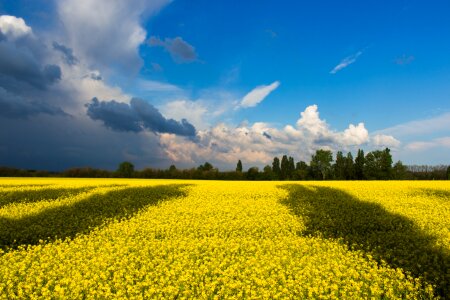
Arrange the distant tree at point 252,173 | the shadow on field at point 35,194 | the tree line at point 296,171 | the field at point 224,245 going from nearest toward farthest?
the field at point 224,245 → the shadow on field at point 35,194 → the tree line at point 296,171 → the distant tree at point 252,173

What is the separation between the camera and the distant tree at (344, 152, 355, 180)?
370 ft

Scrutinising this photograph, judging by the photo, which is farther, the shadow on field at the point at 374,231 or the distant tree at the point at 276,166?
the distant tree at the point at 276,166

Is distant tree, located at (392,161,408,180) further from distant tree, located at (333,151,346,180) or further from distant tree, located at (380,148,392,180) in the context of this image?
distant tree, located at (333,151,346,180)

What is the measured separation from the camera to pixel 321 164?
396 feet

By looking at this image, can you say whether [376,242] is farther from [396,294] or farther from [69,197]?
[69,197]

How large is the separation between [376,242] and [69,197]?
86.4ft

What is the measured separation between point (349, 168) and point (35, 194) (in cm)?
10180

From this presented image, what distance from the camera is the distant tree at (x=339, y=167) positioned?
378 ft

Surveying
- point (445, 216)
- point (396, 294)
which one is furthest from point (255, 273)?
point (445, 216)

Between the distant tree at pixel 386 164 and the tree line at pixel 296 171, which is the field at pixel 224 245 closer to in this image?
the tree line at pixel 296 171

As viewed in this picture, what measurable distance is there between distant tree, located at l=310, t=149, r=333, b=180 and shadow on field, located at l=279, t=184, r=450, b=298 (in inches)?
3570

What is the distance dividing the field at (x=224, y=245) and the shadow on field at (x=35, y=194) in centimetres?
17

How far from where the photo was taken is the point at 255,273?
12.8m

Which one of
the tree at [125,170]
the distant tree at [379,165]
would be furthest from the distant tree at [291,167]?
the tree at [125,170]
